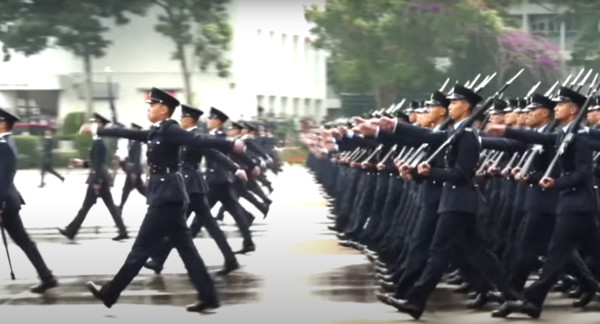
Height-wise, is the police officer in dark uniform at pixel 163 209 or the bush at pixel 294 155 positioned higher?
the police officer in dark uniform at pixel 163 209

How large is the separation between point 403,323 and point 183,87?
1877 inches

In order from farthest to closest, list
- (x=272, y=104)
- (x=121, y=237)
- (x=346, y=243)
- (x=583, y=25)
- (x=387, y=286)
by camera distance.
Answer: (x=272, y=104)
(x=583, y=25)
(x=121, y=237)
(x=346, y=243)
(x=387, y=286)

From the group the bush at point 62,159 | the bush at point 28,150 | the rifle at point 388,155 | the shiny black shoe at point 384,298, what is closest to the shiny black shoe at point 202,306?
the shiny black shoe at point 384,298

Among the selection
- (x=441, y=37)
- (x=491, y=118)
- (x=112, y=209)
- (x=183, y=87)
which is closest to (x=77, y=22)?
(x=183, y=87)

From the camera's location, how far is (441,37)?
51.5 meters

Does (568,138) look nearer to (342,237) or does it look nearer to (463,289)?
(463,289)

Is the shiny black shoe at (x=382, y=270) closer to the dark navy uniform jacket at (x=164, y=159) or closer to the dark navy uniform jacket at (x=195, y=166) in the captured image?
the dark navy uniform jacket at (x=195, y=166)

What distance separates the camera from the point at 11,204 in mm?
14312

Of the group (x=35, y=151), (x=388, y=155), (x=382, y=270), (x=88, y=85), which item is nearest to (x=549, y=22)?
(x=88, y=85)

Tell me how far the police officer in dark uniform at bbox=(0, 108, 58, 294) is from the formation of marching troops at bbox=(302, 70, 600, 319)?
3.04 metres

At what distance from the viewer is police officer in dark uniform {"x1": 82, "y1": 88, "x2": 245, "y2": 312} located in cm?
1241

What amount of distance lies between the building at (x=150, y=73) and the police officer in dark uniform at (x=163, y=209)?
1688 inches

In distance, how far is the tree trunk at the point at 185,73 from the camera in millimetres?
55713

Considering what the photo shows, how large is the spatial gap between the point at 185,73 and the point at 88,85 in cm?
360
